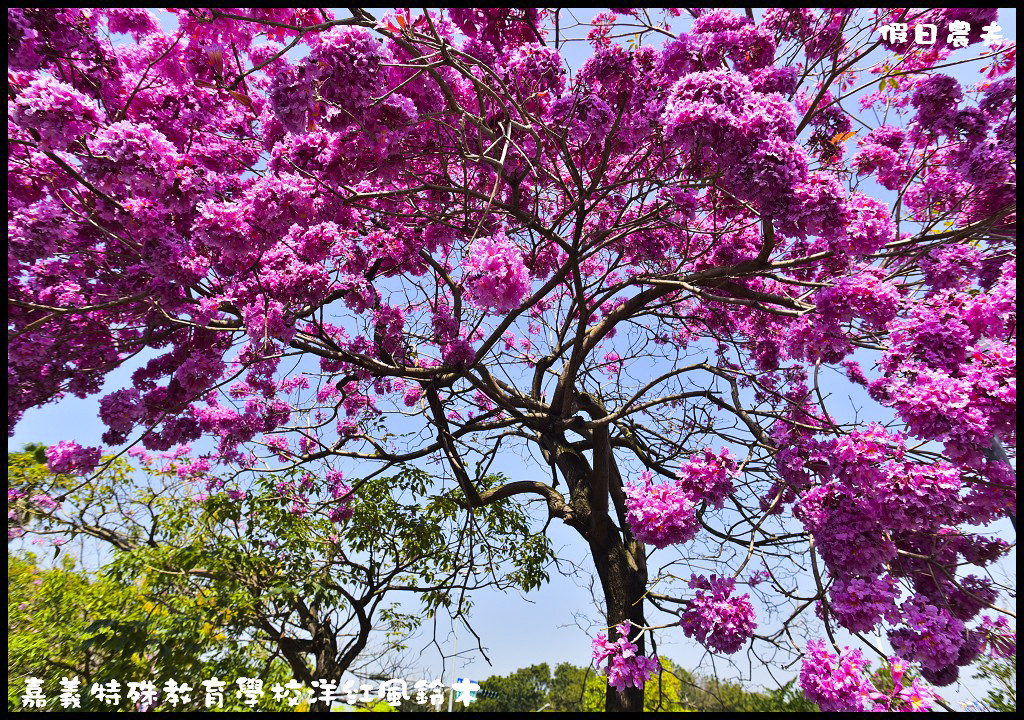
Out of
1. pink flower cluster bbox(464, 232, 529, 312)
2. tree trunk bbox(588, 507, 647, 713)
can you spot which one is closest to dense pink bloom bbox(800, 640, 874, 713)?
tree trunk bbox(588, 507, 647, 713)

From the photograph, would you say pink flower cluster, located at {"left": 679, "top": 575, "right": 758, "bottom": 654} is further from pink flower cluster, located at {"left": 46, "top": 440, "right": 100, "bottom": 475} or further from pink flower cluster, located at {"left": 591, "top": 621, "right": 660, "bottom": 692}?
pink flower cluster, located at {"left": 46, "top": 440, "right": 100, "bottom": 475}

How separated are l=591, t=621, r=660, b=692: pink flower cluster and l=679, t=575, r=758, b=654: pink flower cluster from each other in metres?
0.36

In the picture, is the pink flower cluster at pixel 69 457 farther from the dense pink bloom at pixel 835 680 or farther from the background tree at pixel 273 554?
the dense pink bloom at pixel 835 680

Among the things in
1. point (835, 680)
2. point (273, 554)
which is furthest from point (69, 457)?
point (835, 680)

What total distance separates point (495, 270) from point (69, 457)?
4.26 meters

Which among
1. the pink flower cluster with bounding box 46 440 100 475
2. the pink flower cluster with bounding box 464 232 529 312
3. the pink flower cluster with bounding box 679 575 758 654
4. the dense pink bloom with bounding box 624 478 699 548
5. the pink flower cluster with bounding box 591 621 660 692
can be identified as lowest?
the pink flower cluster with bounding box 591 621 660 692

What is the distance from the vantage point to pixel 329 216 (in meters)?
3.38

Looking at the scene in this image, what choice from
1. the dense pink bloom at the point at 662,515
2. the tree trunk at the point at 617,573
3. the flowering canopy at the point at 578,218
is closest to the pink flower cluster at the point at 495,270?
the flowering canopy at the point at 578,218

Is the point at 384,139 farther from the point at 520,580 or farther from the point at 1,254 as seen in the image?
the point at 520,580

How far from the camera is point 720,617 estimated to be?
2.82 m

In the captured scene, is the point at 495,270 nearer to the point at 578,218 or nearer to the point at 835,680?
the point at 578,218

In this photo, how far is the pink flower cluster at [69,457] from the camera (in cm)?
443

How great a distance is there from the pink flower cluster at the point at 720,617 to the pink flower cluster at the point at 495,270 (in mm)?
1995

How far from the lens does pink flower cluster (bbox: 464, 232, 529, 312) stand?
8.70ft
